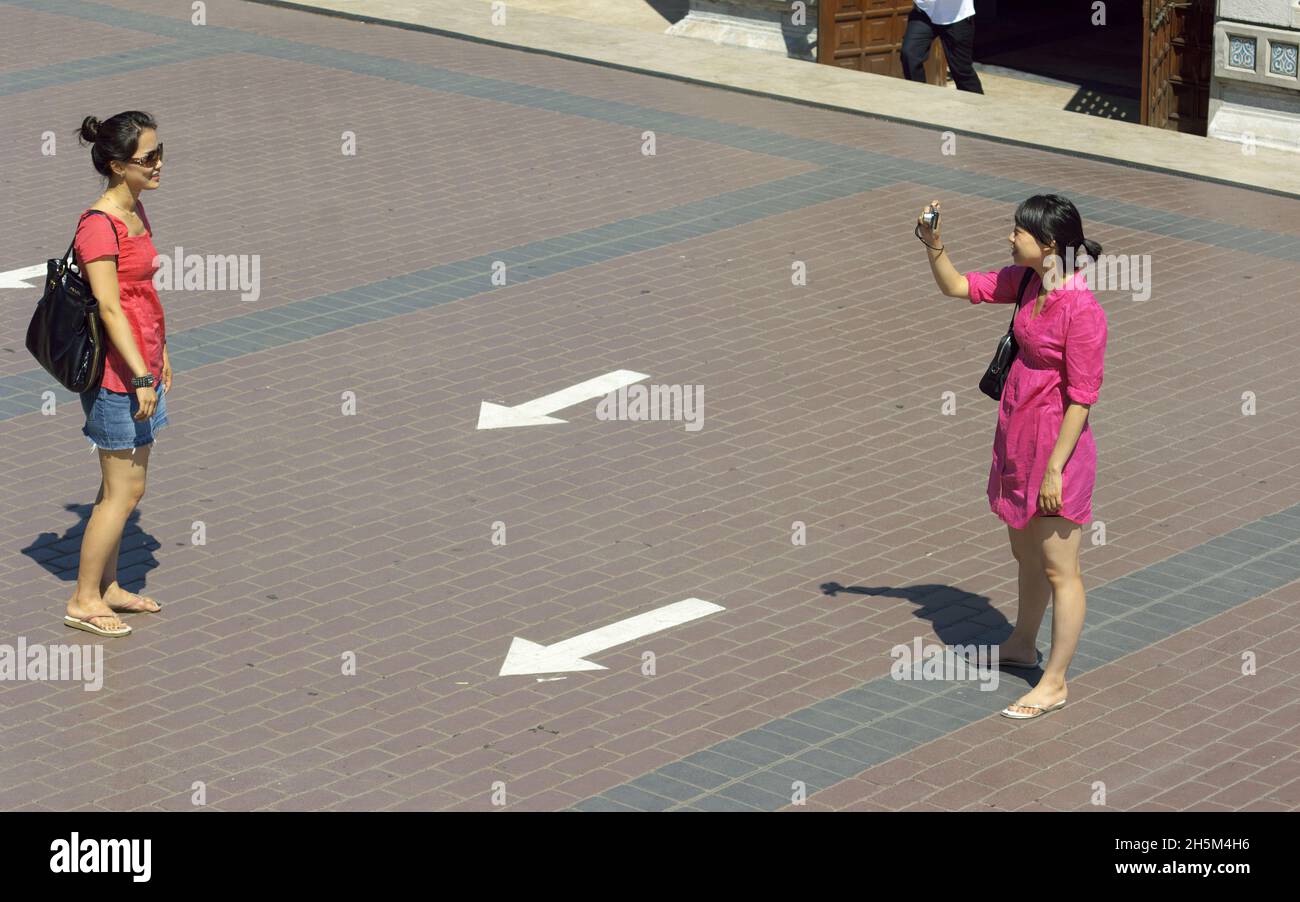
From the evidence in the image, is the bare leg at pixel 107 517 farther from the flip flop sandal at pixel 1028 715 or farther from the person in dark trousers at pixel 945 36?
the person in dark trousers at pixel 945 36

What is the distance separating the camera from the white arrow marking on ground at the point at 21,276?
42.6 ft

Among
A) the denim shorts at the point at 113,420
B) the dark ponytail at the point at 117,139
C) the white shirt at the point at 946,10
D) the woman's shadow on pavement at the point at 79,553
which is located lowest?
the woman's shadow on pavement at the point at 79,553

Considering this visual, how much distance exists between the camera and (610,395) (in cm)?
1113

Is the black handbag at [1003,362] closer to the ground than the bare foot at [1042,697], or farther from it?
farther from it

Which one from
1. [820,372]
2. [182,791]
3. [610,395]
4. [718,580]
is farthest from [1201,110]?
[182,791]

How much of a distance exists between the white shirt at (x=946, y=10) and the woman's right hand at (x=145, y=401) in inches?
431

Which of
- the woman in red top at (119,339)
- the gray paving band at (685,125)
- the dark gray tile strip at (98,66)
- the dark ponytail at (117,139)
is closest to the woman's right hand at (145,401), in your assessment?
the woman in red top at (119,339)

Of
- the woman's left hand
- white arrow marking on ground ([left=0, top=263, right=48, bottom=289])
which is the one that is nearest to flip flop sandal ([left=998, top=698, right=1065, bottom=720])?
the woman's left hand

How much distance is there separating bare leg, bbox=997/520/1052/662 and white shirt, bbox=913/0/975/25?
10.1 m

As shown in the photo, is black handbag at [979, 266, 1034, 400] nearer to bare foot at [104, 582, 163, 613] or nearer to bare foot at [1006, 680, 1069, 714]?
bare foot at [1006, 680, 1069, 714]

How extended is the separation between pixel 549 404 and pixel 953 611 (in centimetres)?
305

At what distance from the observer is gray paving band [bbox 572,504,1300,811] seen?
24.2 ft

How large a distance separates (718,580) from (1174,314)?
4642mm
